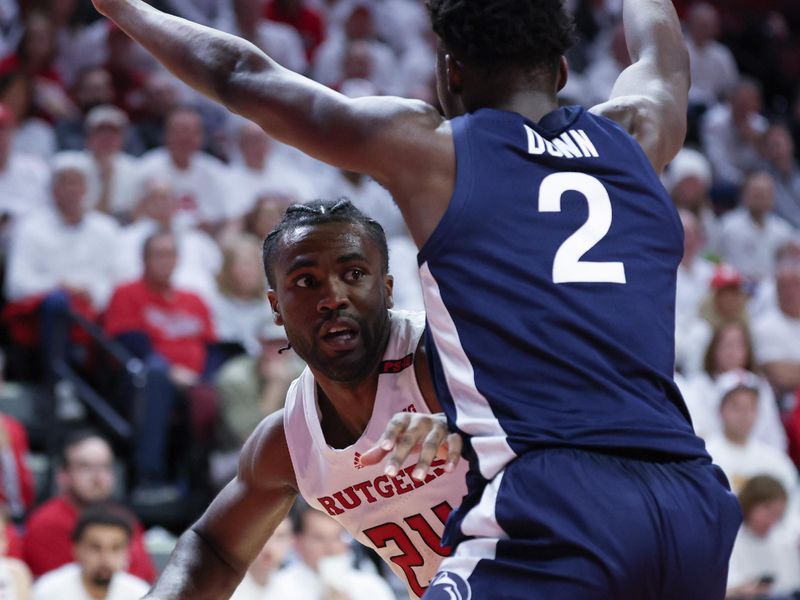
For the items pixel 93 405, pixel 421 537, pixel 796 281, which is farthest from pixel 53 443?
pixel 796 281

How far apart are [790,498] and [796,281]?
2.18 m

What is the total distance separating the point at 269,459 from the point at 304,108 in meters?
1.44

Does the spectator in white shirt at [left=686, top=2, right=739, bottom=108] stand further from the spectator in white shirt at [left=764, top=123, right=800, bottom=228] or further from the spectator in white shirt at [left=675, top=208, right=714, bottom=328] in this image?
the spectator in white shirt at [left=675, top=208, right=714, bottom=328]

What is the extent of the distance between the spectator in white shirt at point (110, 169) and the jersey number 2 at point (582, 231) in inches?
261

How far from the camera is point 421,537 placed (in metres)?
3.78

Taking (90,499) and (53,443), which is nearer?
(90,499)

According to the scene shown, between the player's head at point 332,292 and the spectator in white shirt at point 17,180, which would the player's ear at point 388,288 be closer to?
the player's head at point 332,292

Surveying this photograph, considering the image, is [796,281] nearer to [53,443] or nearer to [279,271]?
[53,443]

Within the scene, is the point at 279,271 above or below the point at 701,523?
above

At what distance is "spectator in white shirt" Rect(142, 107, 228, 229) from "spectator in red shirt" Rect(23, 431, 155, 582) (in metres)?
2.52

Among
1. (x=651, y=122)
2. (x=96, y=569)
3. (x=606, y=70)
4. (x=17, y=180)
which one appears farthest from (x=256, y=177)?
(x=651, y=122)

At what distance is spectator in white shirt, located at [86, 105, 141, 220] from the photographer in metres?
9.02

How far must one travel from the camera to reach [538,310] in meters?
2.72

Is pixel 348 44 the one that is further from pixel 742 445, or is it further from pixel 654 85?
pixel 654 85
